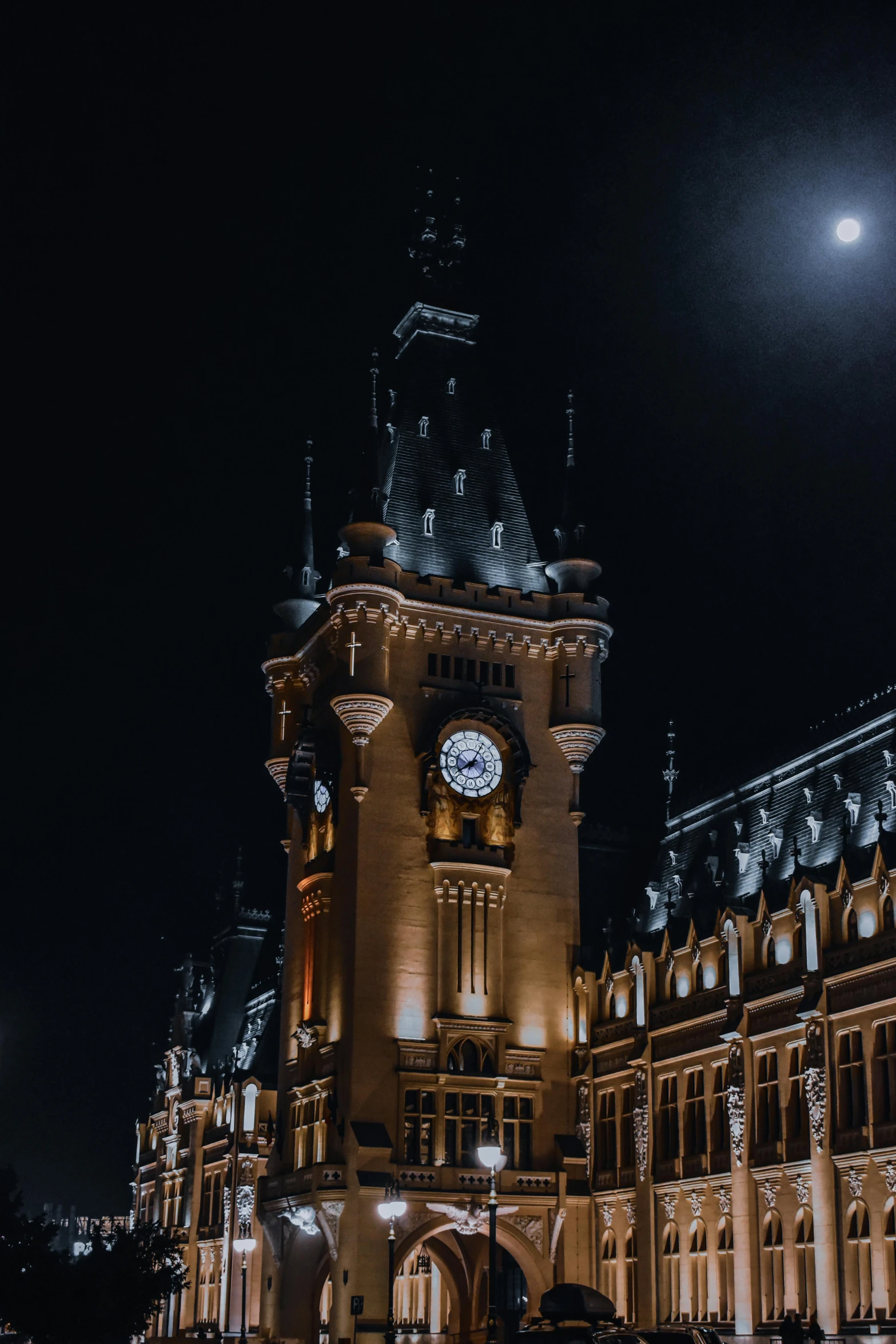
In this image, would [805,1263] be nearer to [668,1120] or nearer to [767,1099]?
[767,1099]

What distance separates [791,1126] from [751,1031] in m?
3.80

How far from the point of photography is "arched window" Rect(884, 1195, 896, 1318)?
162 ft

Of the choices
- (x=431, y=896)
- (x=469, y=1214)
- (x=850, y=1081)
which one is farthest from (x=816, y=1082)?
(x=431, y=896)

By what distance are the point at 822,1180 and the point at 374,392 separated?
38.9 m

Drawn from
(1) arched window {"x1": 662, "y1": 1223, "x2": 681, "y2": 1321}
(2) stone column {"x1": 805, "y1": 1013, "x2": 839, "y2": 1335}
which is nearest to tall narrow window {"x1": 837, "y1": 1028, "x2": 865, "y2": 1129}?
(2) stone column {"x1": 805, "y1": 1013, "x2": 839, "y2": 1335}

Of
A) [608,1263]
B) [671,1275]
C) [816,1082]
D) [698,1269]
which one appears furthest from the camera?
[608,1263]

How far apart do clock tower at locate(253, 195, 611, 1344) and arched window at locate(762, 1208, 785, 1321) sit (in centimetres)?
1180

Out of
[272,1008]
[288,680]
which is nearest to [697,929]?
[288,680]

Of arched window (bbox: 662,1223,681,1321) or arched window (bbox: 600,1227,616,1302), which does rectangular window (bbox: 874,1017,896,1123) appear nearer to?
arched window (bbox: 662,1223,681,1321)

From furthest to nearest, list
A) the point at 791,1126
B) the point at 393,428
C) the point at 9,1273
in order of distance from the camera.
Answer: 1. the point at 393,428
2. the point at 791,1126
3. the point at 9,1273

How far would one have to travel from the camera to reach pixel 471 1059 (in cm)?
6694

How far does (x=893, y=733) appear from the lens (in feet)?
197

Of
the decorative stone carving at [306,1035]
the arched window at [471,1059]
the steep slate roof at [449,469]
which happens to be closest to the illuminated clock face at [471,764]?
the steep slate roof at [449,469]

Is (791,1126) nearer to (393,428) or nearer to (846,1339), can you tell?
(846,1339)
